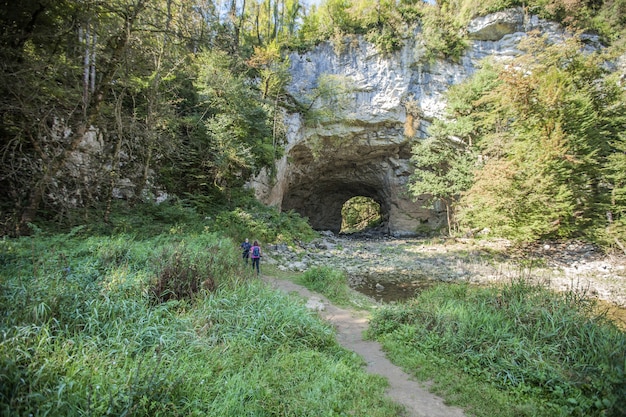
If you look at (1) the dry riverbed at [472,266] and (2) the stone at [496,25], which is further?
(2) the stone at [496,25]

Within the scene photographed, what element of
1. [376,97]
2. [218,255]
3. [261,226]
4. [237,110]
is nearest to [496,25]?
[376,97]

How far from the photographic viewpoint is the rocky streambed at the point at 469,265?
27.8 ft

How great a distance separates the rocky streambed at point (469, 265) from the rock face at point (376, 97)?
606cm

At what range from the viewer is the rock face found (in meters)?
19.5

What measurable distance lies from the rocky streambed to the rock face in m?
6.06

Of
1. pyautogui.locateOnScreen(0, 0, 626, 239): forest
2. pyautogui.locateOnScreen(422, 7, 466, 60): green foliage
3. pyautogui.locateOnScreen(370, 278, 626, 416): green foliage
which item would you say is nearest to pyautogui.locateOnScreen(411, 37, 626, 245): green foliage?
pyautogui.locateOnScreen(0, 0, 626, 239): forest

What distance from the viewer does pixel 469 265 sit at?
1156cm

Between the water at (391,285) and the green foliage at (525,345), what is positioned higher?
the green foliage at (525,345)

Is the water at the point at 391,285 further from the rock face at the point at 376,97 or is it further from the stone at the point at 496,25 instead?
the stone at the point at 496,25

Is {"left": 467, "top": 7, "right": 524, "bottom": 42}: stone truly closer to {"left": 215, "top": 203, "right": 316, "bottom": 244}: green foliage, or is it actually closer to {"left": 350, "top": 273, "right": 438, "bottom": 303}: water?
{"left": 215, "top": 203, "right": 316, "bottom": 244}: green foliage

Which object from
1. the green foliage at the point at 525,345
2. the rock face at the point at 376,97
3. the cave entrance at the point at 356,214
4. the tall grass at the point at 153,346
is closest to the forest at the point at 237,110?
the rock face at the point at 376,97

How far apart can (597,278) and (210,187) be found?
15.4m

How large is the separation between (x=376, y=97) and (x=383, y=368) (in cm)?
2058

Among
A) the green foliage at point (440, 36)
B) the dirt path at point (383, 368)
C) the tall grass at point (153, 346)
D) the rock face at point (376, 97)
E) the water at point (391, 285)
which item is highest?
the green foliage at point (440, 36)
